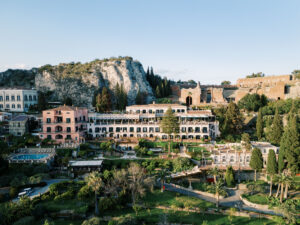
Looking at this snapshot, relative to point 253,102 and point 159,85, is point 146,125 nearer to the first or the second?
point 253,102

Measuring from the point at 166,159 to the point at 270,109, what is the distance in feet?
125

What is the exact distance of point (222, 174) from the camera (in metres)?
37.0

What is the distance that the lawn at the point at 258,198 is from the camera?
30141mm

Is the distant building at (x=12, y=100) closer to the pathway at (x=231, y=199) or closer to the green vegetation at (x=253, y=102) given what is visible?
the pathway at (x=231, y=199)

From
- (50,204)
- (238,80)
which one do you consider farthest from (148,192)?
(238,80)

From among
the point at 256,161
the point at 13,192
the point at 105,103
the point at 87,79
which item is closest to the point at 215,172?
the point at 256,161

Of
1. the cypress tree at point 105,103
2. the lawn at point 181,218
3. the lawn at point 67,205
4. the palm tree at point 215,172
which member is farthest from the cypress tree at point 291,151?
the cypress tree at point 105,103

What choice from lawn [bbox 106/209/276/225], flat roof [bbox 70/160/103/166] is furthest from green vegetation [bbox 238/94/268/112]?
flat roof [bbox 70/160/103/166]

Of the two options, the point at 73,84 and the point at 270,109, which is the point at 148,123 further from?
the point at 73,84

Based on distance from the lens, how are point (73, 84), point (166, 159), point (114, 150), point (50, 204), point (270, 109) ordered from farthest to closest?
1. point (73, 84)
2. point (270, 109)
3. point (114, 150)
4. point (166, 159)
5. point (50, 204)

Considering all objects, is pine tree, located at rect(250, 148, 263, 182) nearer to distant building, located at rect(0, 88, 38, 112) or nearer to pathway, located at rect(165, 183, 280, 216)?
pathway, located at rect(165, 183, 280, 216)

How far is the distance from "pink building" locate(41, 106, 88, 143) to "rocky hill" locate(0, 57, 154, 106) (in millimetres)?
29837

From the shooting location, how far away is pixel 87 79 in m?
83.6

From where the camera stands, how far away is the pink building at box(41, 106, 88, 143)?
49.7 metres
